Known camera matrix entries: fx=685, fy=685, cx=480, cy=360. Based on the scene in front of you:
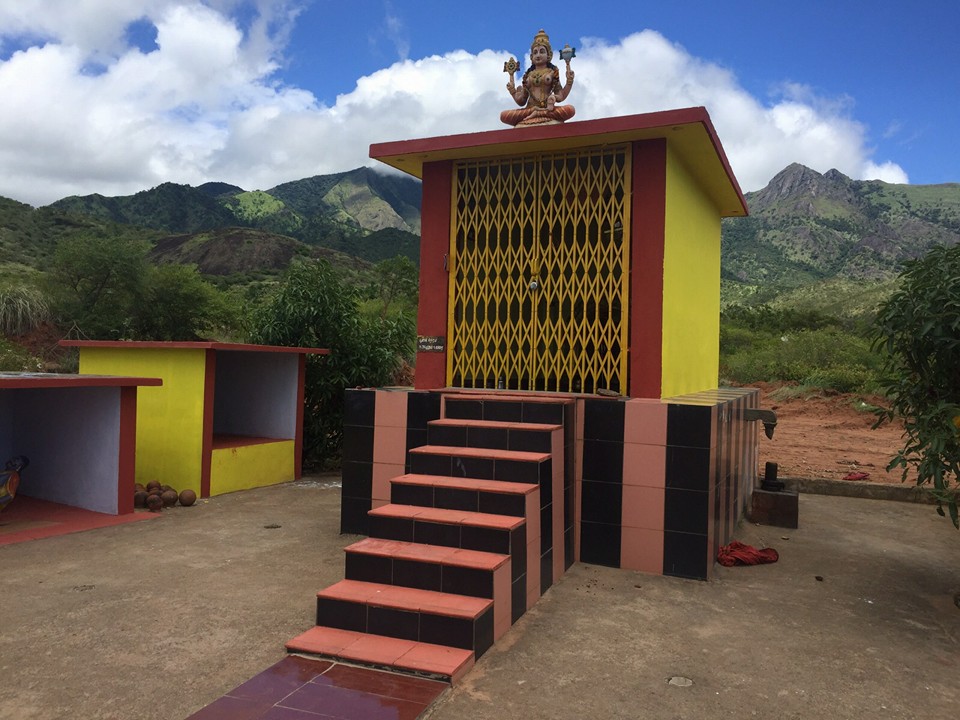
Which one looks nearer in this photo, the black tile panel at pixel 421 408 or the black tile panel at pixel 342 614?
the black tile panel at pixel 342 614

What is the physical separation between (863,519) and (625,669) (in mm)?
5952

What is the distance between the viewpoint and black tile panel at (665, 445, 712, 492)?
18.0 feet

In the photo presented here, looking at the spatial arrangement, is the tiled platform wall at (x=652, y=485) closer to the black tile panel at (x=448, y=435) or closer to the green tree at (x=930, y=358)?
the black tile panel at (x=448, y=435)

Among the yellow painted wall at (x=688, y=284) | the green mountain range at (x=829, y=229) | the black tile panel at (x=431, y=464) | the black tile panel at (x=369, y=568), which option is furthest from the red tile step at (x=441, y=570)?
the green mountain range at (x=829, y=229)

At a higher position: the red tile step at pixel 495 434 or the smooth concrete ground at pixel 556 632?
the red tile step at pixel 495 434

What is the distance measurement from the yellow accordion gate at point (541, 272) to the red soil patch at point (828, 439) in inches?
234

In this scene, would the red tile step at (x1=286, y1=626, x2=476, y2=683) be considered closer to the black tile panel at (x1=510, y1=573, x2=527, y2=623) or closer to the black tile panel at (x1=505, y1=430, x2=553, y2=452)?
the black tile panel at (x1=510, y1=573, x2=527, y2=623)

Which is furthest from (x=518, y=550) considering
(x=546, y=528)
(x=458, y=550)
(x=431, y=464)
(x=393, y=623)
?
Result: (x=431, y=464)

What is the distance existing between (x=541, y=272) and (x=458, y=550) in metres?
3.21

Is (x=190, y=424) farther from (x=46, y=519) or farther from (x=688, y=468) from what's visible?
(x=688, y=468)

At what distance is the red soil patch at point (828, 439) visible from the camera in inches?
474

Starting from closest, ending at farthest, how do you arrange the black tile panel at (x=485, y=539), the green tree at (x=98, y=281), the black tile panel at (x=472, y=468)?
the black tile panel at (x=485, y=539) < the black tile panel at (x=472, y=468) < the green tree at (x=98, y=281)

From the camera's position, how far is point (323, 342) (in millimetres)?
11000

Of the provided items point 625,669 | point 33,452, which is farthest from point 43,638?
point 33,452
